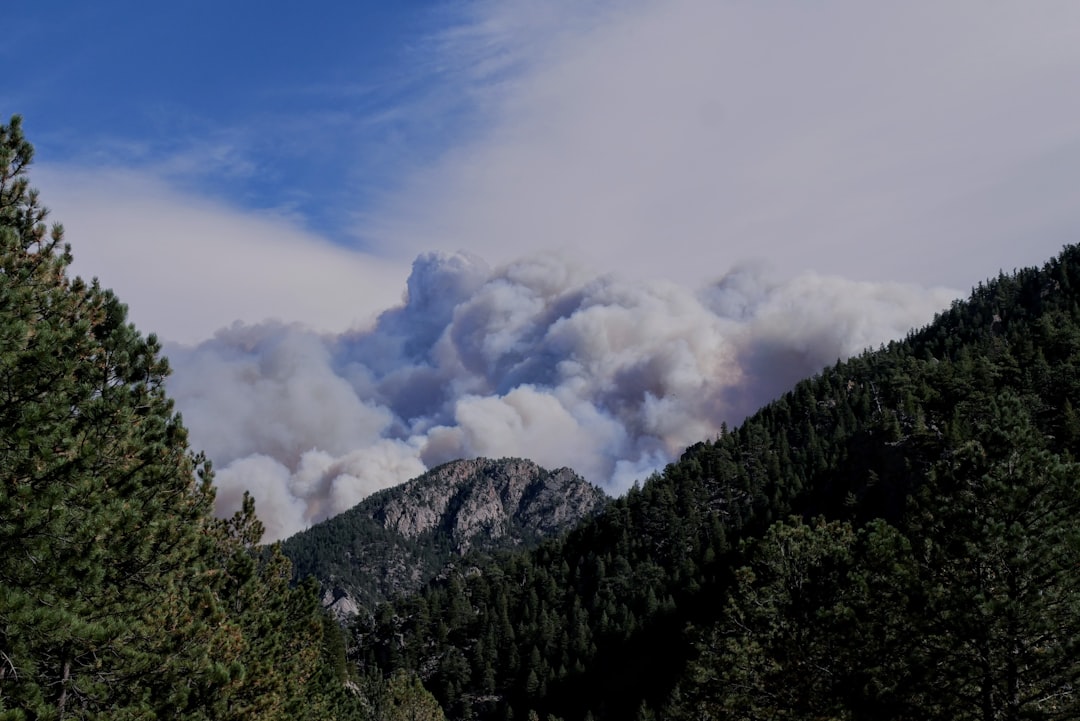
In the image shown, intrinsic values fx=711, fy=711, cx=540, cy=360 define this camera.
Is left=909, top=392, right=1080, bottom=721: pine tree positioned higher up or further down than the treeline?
further down

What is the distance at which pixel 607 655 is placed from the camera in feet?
469

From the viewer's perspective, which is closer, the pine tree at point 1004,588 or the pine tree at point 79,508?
the pine tree at point 79,508

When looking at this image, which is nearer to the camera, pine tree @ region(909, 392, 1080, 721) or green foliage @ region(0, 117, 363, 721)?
green foliage @ region(0, 117, 363, 721)

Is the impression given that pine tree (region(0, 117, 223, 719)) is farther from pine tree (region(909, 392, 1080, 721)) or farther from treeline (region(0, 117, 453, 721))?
pine tree (region(909, 392, 1080, 721))

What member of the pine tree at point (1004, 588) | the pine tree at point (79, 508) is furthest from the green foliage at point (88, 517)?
the pine tree at point (1004, 588)

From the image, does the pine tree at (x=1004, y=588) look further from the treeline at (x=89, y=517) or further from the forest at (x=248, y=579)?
the treeline at (x=89, y=517)

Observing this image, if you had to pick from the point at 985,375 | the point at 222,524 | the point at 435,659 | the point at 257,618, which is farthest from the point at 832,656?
the point at 435,659

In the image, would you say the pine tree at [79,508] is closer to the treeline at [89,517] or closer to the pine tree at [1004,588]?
the treeline at [89,517]

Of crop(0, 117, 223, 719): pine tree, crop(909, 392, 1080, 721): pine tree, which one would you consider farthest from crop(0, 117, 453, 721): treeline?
crop(909, 392, 1080, 721): pine tree

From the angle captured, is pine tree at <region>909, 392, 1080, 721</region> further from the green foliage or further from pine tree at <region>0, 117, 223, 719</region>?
pine tree at <region>0, 117, 223, 719</region>

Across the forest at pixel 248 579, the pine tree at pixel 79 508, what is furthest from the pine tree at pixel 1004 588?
the pine tree at pixel 79 508

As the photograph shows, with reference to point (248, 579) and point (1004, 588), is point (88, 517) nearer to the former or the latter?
point (248, 579)

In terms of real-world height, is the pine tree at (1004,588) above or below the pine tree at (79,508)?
below

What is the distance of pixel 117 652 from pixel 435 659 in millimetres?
170640
